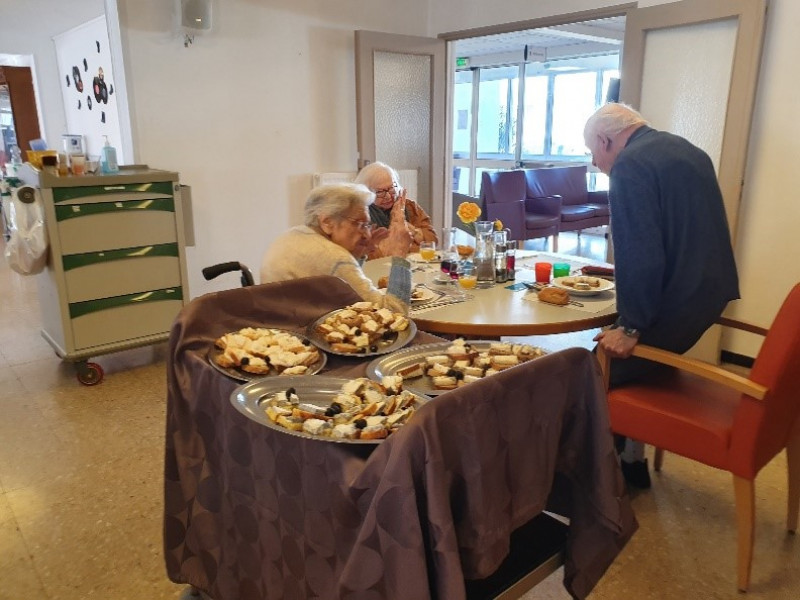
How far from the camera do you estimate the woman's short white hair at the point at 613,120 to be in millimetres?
2088

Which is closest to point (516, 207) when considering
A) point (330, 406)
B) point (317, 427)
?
point (330, 406)

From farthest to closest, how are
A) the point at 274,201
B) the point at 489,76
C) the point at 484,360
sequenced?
the point at 489,76
the point at 274,201
the point at 484,360

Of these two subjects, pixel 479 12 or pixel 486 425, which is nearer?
pixel 486 425

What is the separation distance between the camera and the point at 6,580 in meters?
1.86

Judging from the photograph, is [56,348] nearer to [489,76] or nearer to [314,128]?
[314,128]

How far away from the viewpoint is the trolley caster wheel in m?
3.22

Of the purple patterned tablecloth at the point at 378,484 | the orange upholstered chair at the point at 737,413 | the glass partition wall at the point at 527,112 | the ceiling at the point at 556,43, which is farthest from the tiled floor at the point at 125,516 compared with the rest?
the glass partition wall at the point at 527,112

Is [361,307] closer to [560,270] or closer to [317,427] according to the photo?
[317,427]

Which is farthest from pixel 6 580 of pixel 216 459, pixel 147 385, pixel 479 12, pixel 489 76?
pixel 489 76

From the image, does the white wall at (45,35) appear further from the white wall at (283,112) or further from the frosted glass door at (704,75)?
the frosted glass door at (704,75)

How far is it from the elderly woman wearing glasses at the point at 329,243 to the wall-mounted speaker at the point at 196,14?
2.30m

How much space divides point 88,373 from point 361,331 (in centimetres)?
232

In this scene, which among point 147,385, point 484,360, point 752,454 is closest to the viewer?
point 484,360

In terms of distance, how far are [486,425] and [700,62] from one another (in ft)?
10.3
